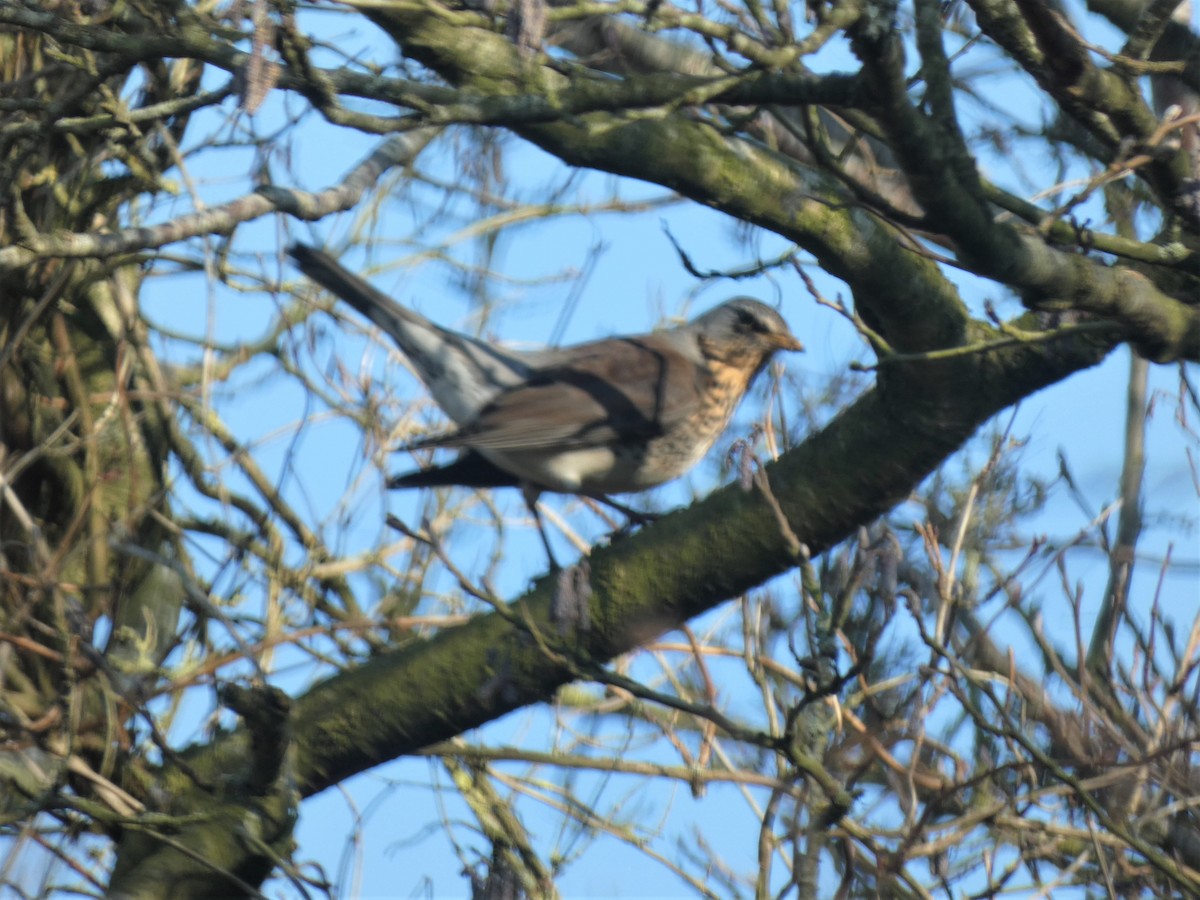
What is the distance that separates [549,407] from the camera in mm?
4891

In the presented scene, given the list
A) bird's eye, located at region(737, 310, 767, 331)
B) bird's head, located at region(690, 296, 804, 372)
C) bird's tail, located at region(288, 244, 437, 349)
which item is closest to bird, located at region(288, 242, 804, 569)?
bird's tail, located at region(288, 244, 437, 349)

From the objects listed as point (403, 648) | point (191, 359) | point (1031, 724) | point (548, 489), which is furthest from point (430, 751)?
point (191, 359)

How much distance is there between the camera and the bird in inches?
186

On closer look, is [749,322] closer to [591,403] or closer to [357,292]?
[591,403]

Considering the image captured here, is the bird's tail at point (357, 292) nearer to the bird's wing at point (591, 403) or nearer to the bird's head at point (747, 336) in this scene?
the bird's wing at point (591, 403)

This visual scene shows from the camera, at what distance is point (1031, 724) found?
4281 millimetres

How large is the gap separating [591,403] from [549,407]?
0.18 metres

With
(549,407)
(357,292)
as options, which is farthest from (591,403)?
(357,292)

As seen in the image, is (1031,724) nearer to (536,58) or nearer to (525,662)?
(525,662)

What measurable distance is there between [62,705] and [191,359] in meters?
2.30

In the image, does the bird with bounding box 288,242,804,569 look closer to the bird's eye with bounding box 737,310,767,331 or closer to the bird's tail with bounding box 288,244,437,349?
the bird's tail with bounding box 288,244,437,349

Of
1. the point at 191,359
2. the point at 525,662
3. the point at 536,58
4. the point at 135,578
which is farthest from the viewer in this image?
the point at 191,359

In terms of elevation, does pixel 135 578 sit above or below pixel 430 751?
above

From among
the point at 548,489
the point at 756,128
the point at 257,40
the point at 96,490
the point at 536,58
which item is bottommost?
the point at 257,40
